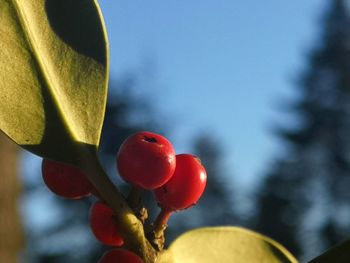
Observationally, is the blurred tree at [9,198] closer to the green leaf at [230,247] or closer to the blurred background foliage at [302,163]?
the green leaf at [230,247]

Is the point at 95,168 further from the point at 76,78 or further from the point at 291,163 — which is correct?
the point at 291,163

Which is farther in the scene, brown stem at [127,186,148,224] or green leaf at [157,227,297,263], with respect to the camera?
green leaf at [157,227,297,263]

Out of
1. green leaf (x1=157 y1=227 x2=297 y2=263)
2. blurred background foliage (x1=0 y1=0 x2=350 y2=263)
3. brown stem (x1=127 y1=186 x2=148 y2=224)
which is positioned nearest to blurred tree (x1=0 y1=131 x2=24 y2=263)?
green leaf (x1=157 y1=227 x2=297 y2=263)

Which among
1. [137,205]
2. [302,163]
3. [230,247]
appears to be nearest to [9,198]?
[230,247]

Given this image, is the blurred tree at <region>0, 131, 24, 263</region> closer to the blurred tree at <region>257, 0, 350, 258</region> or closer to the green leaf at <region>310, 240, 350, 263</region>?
the green leaf at <region>310, 240, 350, 263</region>

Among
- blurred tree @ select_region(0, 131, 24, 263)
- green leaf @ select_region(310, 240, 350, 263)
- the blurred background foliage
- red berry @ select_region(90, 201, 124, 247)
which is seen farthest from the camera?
the blurred background foliage

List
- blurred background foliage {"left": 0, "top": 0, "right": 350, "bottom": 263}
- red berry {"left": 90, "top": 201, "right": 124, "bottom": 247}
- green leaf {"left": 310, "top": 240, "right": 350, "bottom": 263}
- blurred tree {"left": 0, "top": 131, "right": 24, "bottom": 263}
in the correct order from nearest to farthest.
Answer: green leaf {"left": 310, "top": 240, "right": 350, "bottom": 263}
red berry {"left": 90, "top": 201, "right": 124, "bottom": 247}
blurred tree {"left": 0, "top": 131, "right": 24, "bottom": 263}
blurred background foliage {"left": 0, "top": 0, "right": 350, "bottom": 263}

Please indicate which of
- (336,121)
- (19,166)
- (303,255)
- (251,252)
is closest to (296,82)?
(336,121)

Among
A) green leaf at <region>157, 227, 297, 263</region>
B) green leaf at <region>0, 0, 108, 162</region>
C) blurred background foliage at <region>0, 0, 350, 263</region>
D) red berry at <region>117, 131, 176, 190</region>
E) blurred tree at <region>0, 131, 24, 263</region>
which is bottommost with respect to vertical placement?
Answer: blurred background foliage at <region>0, 0, 350, 263</region>
